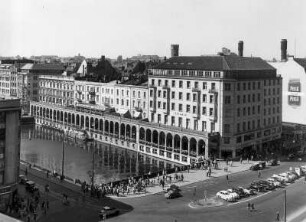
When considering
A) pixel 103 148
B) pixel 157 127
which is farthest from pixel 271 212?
pixel 103 148

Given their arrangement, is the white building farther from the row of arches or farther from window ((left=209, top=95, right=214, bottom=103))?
the row of arches

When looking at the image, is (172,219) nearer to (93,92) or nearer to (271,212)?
(271,212)

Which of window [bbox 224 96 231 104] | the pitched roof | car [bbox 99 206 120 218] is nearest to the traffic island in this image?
car [bbox 99 206 120 218]

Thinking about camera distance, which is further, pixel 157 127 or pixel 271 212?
pixel 157 127

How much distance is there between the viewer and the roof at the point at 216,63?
11150 cm

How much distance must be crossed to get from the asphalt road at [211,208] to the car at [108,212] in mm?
1022

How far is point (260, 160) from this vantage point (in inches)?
4126

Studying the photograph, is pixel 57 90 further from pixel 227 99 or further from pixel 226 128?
pixel 226 128

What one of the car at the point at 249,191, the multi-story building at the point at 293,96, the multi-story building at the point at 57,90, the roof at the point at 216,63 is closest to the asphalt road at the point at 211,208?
the car at the point at 249,191

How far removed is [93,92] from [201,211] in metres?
101

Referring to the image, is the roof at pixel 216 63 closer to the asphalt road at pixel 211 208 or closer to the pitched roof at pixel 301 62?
the pitched roof at pixel 301 62

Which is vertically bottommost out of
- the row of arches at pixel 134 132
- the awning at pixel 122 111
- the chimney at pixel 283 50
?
the row of arches at pixel 134 132

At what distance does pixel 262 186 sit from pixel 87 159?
52012mm

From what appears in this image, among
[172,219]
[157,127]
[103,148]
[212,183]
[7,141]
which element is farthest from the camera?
[103,148]
